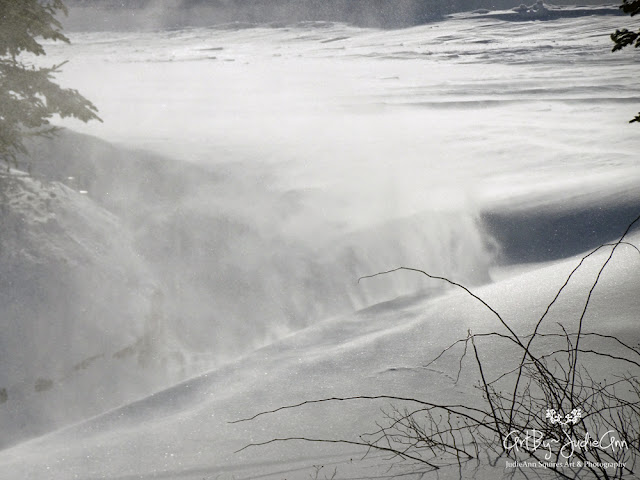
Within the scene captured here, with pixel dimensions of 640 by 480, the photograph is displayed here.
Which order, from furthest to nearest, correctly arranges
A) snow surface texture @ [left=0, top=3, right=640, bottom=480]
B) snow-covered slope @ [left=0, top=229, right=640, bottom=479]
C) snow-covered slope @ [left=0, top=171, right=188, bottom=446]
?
snow-covered slope @ [left=0, top=171, right=188, bottom=446], snow surface texture @ [left=0, top=3, right=640, bottom=480], snow-covered slope @ [left=0, top=229, right=640, bottom=479]

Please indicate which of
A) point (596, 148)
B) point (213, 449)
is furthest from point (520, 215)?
point (213, 449)

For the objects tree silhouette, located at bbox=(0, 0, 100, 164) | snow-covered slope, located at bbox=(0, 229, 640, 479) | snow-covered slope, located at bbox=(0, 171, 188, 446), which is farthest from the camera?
tree silhouette, located at bbox=(0, 0, 100, 164)

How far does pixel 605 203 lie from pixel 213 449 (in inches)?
273

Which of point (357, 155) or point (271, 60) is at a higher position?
point (271, 60)

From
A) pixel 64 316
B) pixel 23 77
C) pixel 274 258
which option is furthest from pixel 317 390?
pixel 23 77

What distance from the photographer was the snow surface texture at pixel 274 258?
369cm

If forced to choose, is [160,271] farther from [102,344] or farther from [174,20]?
[174,20]

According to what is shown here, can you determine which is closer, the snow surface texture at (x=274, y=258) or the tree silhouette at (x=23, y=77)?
the snow surface texture at (x=274, y=258)

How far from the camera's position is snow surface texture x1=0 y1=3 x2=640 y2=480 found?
12.1ft

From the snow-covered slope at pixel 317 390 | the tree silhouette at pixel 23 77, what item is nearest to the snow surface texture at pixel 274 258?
the snow-covered slope at pixel 317 390

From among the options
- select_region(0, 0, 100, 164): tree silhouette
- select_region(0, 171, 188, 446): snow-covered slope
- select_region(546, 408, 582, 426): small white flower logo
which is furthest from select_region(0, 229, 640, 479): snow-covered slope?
select_region(0, 0, 100, 164): tree silhouette

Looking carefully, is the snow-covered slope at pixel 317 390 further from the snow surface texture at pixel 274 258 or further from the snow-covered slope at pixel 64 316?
the snow-covered slope at pixel 64 316

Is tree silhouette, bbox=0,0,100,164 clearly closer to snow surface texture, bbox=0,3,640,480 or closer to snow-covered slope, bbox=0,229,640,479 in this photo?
snow surface texture, bbox=0,3,640,480

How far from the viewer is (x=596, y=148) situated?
449 inches
